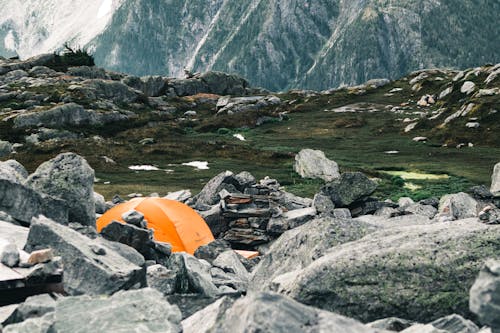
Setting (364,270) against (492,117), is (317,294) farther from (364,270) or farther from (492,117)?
(492,117)

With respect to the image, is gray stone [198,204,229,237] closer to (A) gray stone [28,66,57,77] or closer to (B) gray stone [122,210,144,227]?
(B) gray stone [122,210,144,227]

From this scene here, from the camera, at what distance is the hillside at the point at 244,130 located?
50.2m

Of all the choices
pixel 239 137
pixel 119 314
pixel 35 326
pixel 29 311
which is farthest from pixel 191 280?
pixel 239 137

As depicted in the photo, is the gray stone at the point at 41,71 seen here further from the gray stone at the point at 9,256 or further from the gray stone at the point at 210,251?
the gray stone at the point at 9,256

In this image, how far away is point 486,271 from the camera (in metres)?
6.37

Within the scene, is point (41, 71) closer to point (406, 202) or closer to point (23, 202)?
point (406, 202)

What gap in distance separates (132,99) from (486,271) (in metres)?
127

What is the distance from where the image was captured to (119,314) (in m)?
7.82

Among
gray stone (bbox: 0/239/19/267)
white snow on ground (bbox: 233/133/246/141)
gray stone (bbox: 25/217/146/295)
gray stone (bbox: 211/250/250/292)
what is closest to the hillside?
white snow on ground (bbox: 233/133/246/141)

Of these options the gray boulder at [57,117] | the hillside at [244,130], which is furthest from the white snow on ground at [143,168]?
the gray boulder at [57,117]

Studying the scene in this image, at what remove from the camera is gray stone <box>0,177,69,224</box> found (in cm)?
1509

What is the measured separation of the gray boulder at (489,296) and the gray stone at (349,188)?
20858 mm

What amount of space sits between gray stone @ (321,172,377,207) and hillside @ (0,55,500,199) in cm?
963

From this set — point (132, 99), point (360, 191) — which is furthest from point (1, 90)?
point (360, 191)
